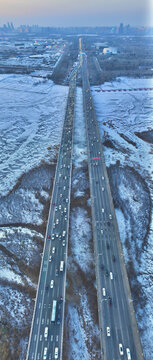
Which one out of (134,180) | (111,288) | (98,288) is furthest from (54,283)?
→ (134,180)

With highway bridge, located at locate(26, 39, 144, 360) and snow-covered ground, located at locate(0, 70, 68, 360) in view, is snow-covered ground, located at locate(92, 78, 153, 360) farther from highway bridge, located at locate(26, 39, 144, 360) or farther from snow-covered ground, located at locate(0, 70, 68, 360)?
snow-covered ground, located at locate(0, 70, 68, 360)

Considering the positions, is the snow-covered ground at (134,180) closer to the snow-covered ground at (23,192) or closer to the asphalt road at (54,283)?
the asphalt road at (54,283)

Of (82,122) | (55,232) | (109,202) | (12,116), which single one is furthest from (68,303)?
(12,116)

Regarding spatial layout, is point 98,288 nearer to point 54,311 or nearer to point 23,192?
point 54,311

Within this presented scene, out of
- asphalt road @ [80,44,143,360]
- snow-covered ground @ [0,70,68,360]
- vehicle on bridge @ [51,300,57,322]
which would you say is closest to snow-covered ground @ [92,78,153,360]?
asphalt road @ [80,44,143,360]

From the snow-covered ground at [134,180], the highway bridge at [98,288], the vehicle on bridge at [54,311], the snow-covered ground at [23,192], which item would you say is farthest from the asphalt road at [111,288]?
the snow-covered ground at [23,192]

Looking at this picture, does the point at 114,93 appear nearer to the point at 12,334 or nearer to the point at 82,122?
the point at 82,122
